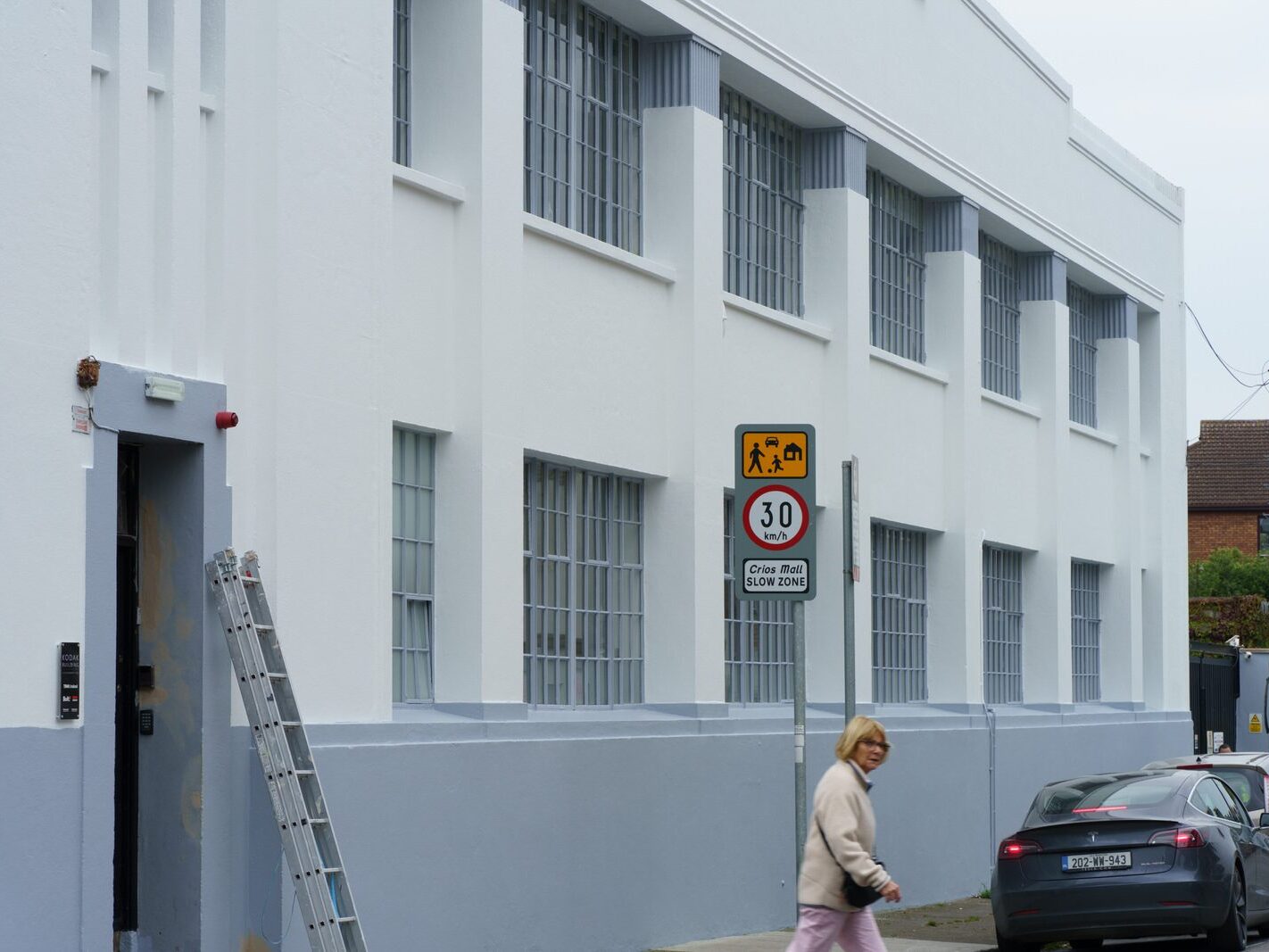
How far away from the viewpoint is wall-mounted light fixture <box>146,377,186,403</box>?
407 inches

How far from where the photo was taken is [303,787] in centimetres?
1056

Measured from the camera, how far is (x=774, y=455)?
39.4ft

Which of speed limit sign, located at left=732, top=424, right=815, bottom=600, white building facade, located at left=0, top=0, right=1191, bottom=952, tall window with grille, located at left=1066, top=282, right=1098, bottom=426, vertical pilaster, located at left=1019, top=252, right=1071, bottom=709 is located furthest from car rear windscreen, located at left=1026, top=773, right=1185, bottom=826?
tall window with grille, located at left=1066, top=282, right=1098, bottom=426

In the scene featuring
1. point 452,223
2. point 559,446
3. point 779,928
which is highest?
point 452,223

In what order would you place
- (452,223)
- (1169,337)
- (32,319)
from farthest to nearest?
1. (1169,337)
2. (452,223)
3. (32,319)

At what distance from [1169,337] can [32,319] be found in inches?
855

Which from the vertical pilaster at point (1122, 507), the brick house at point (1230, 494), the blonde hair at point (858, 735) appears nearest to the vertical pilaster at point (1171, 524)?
the vertical pilaster at point (1122, 507)

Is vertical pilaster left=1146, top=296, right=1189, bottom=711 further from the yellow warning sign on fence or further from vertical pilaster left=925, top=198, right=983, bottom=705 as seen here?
the yellow warning sign on fence

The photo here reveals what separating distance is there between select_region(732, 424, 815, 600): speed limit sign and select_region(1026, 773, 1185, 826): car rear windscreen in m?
3.97

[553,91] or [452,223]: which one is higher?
[553,91]

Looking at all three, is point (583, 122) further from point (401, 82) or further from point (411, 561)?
point (411, 561)

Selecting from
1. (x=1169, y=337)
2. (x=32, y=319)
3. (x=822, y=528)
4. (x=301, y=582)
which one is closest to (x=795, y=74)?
(x=822, y=528)

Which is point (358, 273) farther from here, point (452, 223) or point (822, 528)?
point (822, 528)

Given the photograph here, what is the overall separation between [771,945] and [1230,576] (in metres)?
48.7
